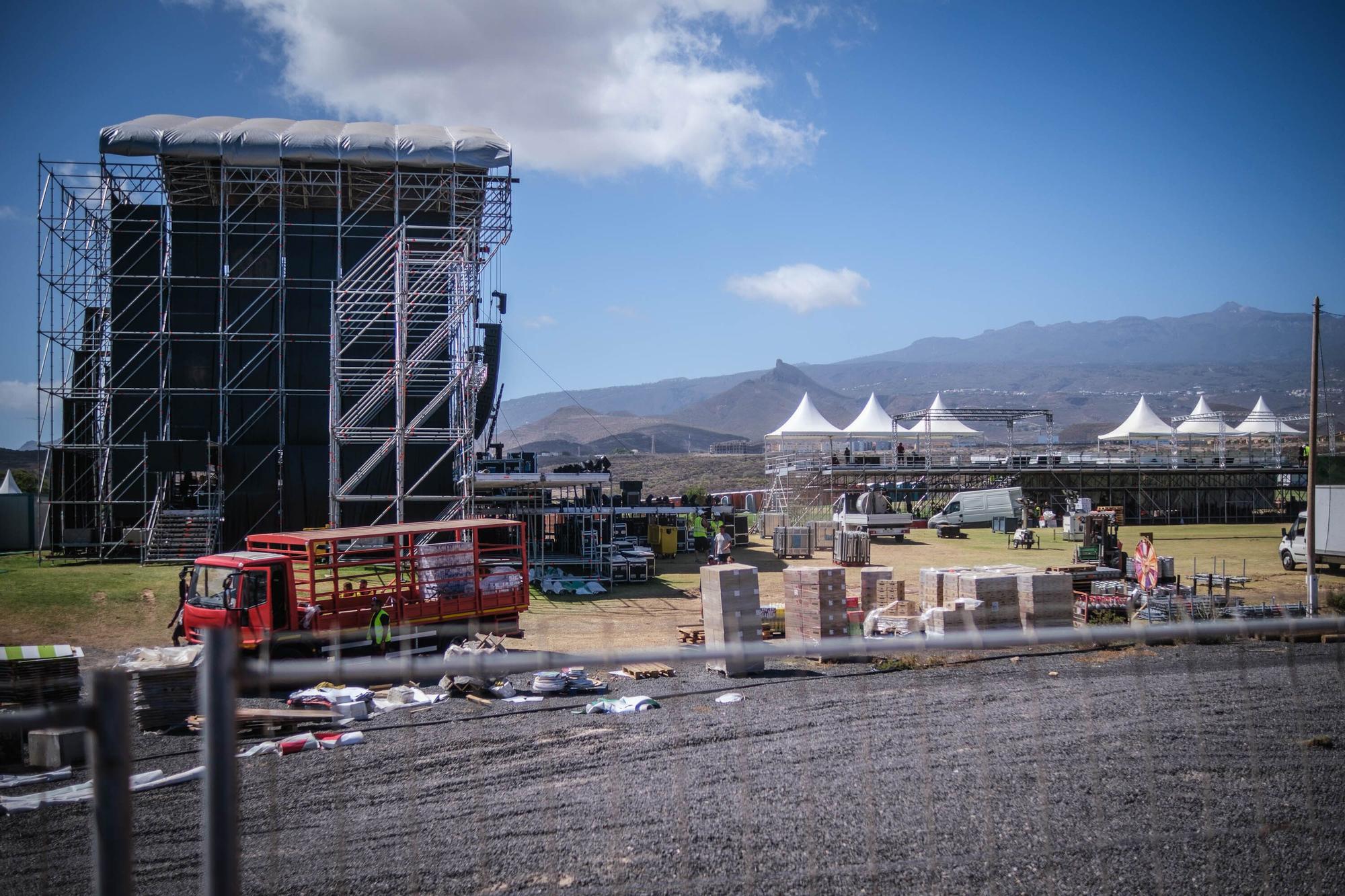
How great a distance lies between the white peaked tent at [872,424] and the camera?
2181 inches

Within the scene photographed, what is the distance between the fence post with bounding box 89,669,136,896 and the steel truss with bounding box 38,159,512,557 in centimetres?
2744

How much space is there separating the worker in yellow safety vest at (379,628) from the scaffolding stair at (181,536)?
665 inches

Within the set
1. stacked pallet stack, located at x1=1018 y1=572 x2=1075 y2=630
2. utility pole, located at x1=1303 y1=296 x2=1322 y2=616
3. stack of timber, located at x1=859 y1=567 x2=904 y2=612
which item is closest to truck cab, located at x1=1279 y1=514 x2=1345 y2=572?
utility pole, located at x1=1303 y1=296 x2=1322 y2=616

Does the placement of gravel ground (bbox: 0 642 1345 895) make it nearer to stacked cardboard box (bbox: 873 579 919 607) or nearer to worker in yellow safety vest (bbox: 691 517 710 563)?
stacked cardboard box (bbox: 873 579 919 607)

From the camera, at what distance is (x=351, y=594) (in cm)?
1527

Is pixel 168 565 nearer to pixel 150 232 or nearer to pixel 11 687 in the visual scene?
pixel 150 232

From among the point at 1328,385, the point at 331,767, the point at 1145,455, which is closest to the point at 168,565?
the point at 331,767

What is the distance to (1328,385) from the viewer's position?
170 meters

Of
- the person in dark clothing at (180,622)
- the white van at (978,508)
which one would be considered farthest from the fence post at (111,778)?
the white van at (978,508)

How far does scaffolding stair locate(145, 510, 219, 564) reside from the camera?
28.2 meters

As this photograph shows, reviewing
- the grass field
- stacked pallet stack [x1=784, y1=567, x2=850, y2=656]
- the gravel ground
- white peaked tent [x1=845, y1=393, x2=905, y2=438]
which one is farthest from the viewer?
white peaked tent [x1=845, y1=393, x2=905, y2=438]

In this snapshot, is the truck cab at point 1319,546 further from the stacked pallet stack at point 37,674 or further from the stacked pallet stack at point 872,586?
the stacked pallet stack at point 37,674

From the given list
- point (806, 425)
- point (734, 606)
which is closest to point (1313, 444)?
point (734, 606)

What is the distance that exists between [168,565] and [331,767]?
894 inches
